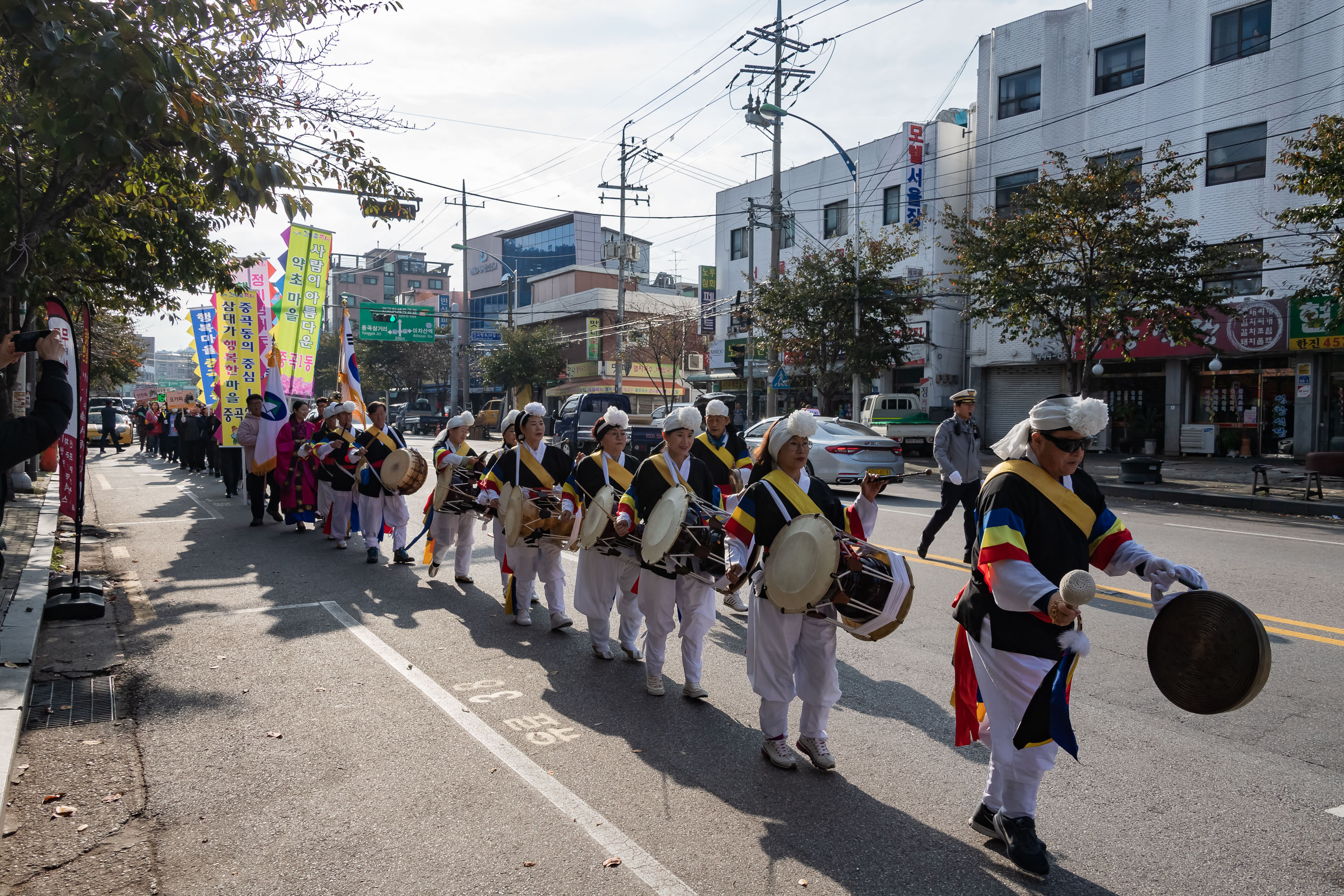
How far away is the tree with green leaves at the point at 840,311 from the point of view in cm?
2684

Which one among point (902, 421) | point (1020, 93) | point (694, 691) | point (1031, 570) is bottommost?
point (694, 691)

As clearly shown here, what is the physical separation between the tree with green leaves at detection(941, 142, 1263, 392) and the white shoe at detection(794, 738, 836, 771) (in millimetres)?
17556

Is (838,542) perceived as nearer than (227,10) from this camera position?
Yes

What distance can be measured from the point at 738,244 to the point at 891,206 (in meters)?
9.83

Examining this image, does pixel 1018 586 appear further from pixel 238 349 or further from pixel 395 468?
pixel 238 349

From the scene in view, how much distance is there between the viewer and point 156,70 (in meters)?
5.36

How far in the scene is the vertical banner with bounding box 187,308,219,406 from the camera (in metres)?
23.0

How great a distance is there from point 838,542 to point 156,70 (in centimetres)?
472

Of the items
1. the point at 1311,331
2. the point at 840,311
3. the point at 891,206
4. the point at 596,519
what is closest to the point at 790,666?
the point at 596,519

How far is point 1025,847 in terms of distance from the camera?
3.44 meters

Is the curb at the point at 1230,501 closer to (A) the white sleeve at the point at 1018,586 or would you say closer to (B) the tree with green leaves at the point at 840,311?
(B) the tree with green leaves at the point at 840,311

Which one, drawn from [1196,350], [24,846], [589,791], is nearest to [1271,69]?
[1196,350]

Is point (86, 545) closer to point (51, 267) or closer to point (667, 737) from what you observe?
point (51, 267)

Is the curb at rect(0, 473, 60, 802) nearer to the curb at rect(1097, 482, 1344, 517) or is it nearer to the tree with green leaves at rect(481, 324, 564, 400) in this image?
the curb at rect(1097, 482, 1344, 517)
